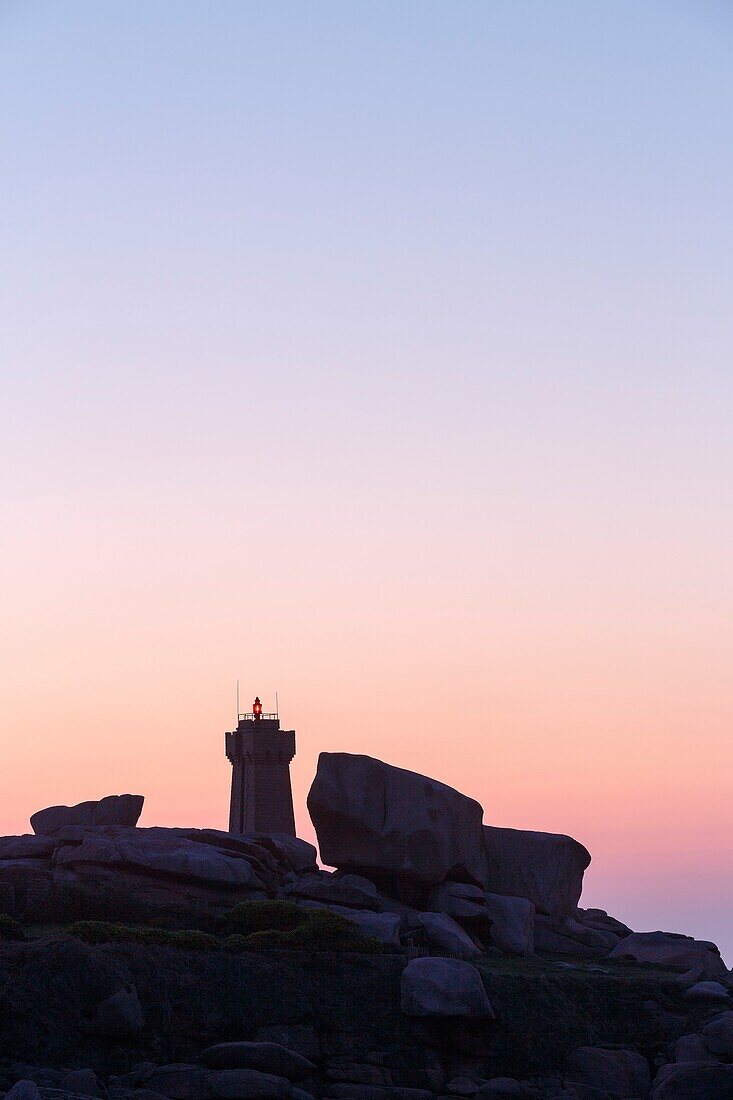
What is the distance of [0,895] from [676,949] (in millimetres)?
24922

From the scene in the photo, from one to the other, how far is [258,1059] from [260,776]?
3836cm

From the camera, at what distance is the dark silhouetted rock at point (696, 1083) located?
3806cm

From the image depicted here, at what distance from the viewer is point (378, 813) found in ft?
179

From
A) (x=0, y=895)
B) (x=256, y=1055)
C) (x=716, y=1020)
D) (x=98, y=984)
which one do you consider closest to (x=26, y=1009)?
(x=98, y=984)

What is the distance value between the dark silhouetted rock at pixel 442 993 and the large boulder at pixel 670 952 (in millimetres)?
15173

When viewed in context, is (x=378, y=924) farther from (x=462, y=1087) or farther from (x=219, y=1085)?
(x=219, y=1085)

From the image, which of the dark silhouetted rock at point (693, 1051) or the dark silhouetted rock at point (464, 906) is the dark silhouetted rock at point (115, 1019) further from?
the dark silhouetted rock at point (464, 906)

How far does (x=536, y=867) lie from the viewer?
5834 cm

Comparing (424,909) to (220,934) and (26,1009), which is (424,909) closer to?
(220,934)

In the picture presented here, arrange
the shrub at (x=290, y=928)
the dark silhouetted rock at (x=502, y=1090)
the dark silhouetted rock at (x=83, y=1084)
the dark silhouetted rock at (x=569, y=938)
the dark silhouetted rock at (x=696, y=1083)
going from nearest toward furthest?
1. the dark silhouetted rock at (x=83, y=1084)
2. the dark silhouetted rock at (x=502, y=1090)
3. the dark silhouetted rock at (x=696, y=1083)
4. the shrub at (x=290, y=928)
5. the dark silhouetted rock at (x=569, y=938)

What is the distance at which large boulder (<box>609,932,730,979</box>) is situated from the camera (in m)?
53.9

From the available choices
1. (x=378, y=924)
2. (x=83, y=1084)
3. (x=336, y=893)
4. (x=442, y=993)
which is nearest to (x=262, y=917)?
(x=378, y=924)

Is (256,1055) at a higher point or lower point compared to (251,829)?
lower

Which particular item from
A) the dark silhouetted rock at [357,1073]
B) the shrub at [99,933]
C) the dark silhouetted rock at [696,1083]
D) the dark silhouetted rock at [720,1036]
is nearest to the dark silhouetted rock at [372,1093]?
the dark silhouetted rock at [357,1073]
